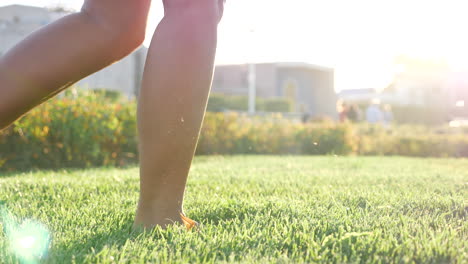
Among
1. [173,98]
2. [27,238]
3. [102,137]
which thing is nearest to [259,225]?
[173,98]

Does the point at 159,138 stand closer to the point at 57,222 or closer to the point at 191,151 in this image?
the point at 191,151

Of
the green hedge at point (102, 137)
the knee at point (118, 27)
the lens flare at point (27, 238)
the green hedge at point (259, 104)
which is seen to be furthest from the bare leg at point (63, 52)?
the green hedge at point (259, 104)

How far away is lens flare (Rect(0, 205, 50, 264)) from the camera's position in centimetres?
142

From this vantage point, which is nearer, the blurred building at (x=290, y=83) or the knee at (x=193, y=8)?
the knee at (x=193, y=8)

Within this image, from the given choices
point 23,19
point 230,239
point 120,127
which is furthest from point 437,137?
point 230,239

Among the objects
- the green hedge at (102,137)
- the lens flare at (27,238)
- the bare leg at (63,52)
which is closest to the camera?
the lens flare at (27,238)

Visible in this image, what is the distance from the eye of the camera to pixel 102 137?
6324mm

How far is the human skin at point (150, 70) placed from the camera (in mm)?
1595

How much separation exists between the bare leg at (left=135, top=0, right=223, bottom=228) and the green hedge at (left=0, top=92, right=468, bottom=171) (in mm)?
4298

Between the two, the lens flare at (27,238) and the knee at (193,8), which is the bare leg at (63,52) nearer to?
the knee at (193,8)

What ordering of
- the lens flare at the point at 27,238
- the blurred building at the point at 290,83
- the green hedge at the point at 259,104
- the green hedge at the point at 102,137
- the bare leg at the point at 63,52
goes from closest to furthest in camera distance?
the lens flare at the point at 27,238, the bare leg at the point at 63,52, the green hedge at the point at 102,137, the green hedge at the point at 259,104, the blurred building at the point at 290,83

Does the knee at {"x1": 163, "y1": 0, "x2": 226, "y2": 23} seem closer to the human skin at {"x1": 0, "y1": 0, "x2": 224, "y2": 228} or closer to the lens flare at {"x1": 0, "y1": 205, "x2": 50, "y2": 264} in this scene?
the human skin at {"x1": 0, "y1": 0, "x2": 224, "y2": 228}

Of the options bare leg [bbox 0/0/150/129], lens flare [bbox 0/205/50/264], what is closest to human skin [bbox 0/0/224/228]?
bare leg [bbox 0/0/150/129]

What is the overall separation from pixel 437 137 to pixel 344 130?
2.62 m
